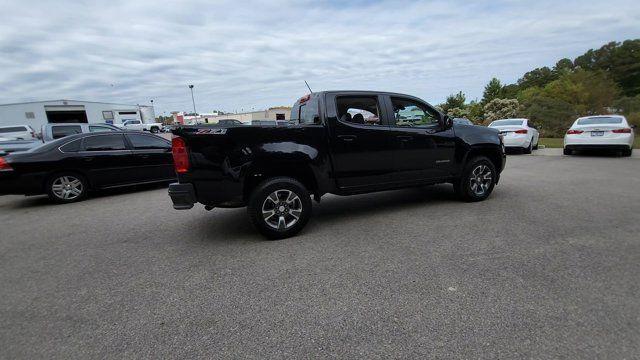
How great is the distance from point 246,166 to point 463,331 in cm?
288

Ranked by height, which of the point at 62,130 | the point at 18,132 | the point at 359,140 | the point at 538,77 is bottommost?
the point at 359,140

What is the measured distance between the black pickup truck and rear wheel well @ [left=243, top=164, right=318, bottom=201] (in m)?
0.01

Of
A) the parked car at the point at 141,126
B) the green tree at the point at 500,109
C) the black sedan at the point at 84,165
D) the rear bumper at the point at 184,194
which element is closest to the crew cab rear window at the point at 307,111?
the rear bumper at the point at 184,194

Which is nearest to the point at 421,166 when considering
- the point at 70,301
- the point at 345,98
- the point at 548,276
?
the point at 345,98

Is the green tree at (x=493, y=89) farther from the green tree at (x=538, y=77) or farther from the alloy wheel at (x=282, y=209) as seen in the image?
the alloy wheel at (x=282, y=209)

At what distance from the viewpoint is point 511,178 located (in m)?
8.05

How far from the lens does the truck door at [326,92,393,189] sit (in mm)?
4680

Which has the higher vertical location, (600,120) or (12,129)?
(12,129)

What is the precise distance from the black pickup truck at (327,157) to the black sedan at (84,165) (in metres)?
4.29

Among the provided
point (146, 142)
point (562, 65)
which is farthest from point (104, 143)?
point (562, 65)

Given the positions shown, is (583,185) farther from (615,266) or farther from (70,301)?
(70,301)

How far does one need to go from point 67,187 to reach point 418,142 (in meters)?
7.13

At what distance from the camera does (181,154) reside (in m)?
3.99

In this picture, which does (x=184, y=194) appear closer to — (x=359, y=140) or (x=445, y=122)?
(x=359, y=140)
